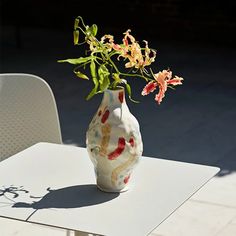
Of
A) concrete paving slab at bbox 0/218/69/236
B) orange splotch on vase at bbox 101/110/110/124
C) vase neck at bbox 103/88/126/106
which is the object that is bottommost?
concrete paving slab at bbox 0/218/69/236

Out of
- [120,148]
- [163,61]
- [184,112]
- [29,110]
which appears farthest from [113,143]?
[163,61]

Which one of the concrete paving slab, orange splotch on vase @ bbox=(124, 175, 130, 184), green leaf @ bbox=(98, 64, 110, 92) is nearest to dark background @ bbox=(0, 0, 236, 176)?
the concrete paving slab

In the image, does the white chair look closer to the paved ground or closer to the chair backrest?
the chair backrest

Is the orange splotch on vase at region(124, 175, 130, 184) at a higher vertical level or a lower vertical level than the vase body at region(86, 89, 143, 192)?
lower

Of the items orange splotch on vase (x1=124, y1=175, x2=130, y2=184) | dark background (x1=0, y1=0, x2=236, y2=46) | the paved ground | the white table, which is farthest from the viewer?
dark background (x1=0, y1=0, x2=236, y2=46)

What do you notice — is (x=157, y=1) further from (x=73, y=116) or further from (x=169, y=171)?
(x=169, y=171)

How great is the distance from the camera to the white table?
7.52ft

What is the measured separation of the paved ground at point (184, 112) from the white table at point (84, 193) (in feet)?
3.33

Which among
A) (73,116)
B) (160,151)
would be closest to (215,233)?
(160,151)

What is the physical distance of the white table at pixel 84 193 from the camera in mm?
2293

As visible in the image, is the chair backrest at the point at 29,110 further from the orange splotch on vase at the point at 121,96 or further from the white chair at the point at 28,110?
the orange splotch on vase at the point at 121,96

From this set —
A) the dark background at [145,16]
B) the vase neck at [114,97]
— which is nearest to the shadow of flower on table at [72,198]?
the vase neck at [114,97]

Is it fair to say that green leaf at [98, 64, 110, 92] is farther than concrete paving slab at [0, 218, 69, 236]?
No

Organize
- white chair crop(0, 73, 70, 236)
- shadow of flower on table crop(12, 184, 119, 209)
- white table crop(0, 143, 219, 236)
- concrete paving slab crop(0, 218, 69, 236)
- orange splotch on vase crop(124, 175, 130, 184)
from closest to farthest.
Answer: white table crop(0, 143, 219, 236) < shadow of flower on table crop(12, 184, 119, 209) < orange splotch on vase crop(124, 175, 130, 184) < white chair crop(0, 73, 70, 236) < concrete paving slab crop(0, 218, 69, 236)
